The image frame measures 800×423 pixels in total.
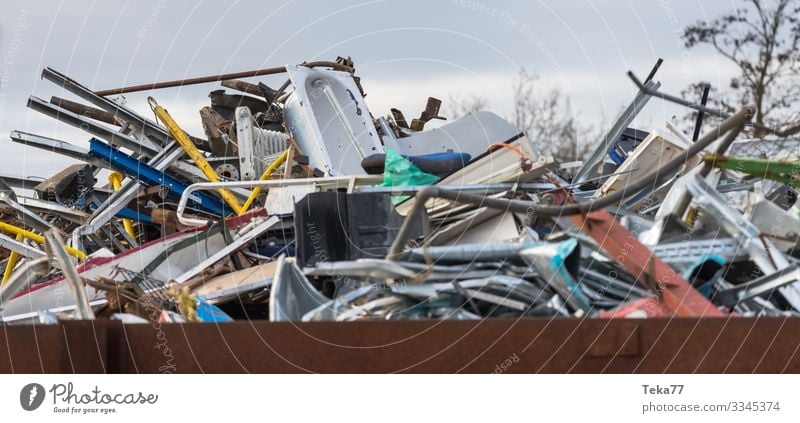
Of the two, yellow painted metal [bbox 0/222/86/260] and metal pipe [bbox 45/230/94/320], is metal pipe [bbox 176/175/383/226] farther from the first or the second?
metal pipe [bbox 45/230/94/320]

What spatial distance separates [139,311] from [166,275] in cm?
106

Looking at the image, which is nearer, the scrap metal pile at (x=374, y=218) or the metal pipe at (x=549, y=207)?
the metal pipe at (x=549, y=207)

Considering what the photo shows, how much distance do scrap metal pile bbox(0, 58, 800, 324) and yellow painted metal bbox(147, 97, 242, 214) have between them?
0.05 feet

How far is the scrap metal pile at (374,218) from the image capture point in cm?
407

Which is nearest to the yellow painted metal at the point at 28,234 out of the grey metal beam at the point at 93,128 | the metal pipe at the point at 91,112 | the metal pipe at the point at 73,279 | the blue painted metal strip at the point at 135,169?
the blue painted metal strip at the point at 135,169

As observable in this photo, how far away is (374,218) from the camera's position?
207 inches

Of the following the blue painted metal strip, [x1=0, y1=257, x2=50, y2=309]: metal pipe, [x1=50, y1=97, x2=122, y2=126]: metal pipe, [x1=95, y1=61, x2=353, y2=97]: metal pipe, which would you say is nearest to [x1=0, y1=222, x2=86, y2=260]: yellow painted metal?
the blue painted metal strip

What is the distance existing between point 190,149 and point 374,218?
307cm

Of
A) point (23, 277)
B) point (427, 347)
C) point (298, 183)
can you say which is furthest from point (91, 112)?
point (427, 347)

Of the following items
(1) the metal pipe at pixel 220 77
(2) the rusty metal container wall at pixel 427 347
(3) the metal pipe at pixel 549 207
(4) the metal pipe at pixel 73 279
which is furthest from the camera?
(1) the metal pipe at pixel 220 77

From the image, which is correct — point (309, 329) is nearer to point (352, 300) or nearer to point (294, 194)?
point (352, 300)

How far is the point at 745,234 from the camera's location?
4.38m

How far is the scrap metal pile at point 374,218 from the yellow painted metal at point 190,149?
16mm

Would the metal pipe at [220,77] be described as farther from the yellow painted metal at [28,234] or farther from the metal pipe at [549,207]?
the metal pipe at [549,207]
